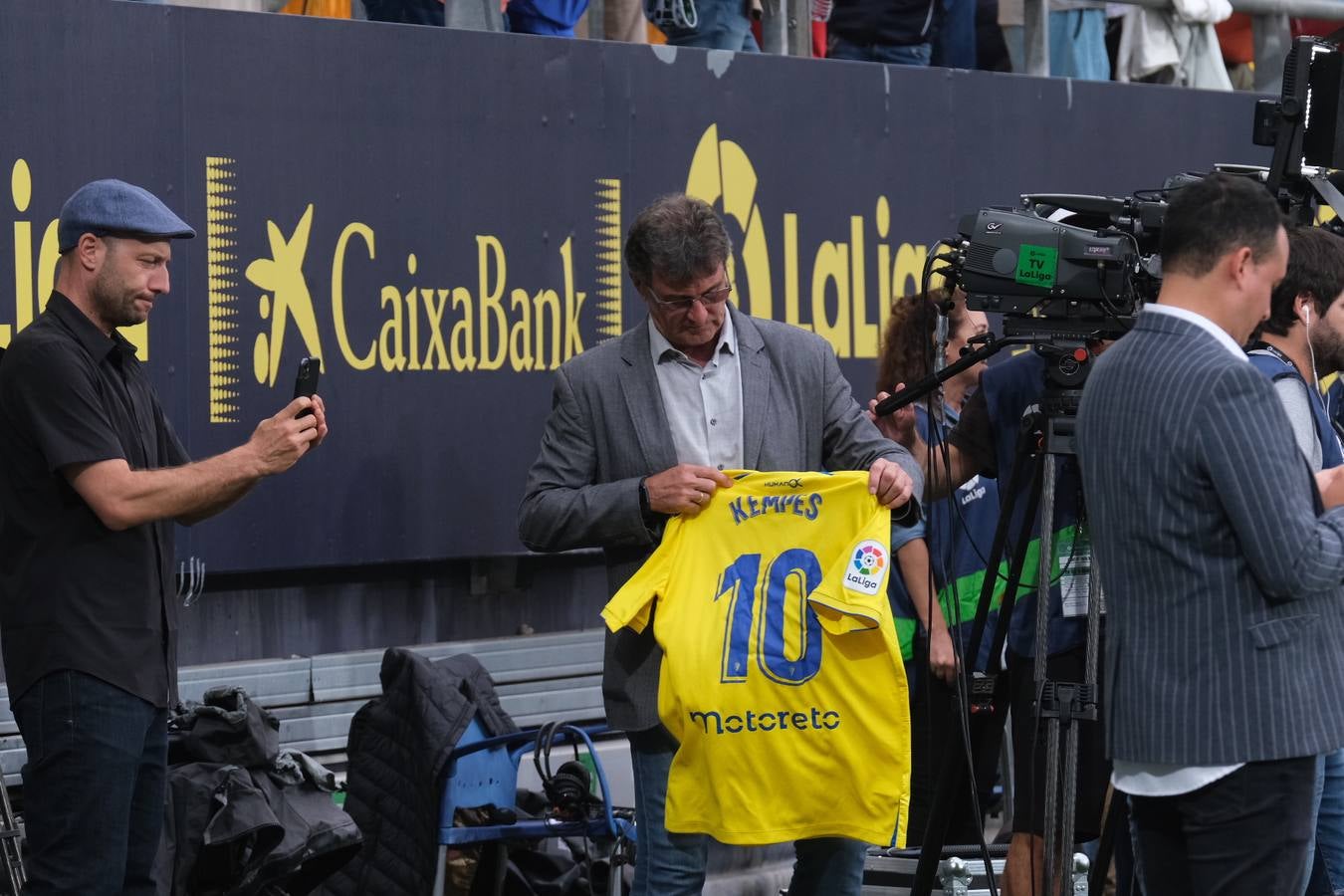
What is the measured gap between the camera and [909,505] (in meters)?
4.42

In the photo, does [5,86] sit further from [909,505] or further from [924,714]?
[924,714]

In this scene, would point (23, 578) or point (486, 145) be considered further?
point (486, 145)

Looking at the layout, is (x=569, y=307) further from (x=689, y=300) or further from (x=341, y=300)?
(x=689, y=300)

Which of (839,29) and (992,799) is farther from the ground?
(839,29)

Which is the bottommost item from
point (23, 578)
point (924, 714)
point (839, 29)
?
point (924, 714)

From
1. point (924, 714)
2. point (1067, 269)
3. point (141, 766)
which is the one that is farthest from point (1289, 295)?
point (141, 766)

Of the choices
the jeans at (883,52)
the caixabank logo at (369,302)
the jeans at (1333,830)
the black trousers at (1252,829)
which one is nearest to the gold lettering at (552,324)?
the caixabank logo at (369,302)

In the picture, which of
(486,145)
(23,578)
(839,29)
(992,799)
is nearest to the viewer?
(23,578)

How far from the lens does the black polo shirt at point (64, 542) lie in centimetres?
412

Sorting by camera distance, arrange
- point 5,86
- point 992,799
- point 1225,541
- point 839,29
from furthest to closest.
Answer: point 839,29
point 992,799
point 5,86
point 1225,541

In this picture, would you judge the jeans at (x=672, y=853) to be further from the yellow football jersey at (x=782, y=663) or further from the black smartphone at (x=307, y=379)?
the black smartphone at (x=307, y=379)

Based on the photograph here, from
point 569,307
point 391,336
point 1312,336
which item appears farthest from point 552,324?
point 1312,336

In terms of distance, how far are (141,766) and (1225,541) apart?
239 cm

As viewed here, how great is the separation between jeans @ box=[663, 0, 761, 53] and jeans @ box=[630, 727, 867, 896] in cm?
322
